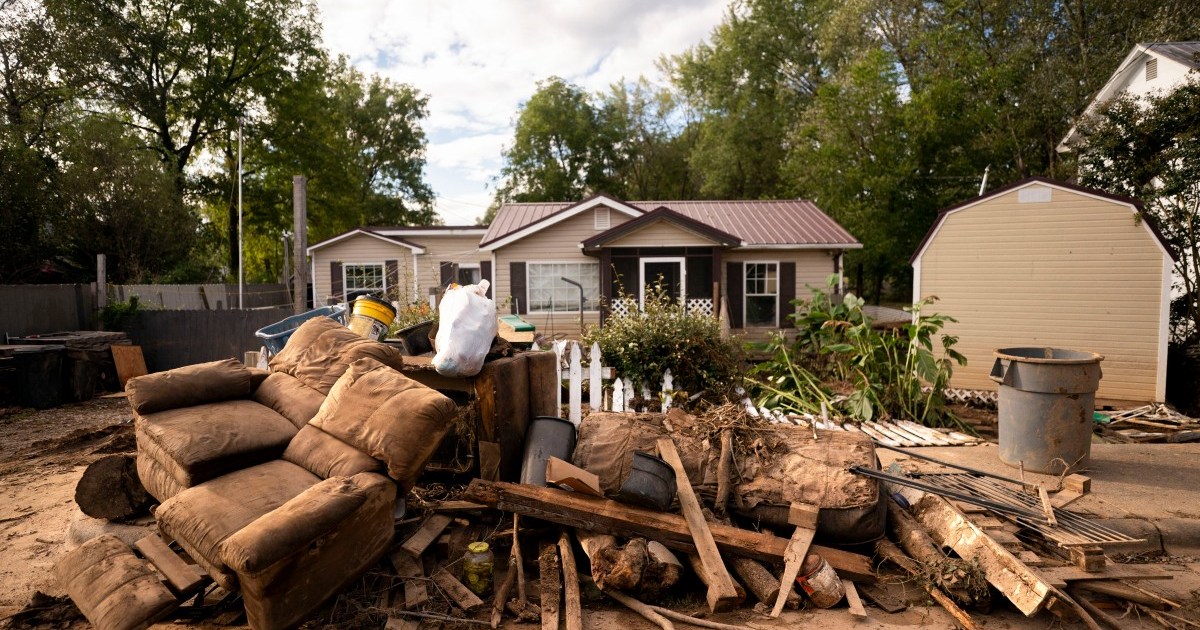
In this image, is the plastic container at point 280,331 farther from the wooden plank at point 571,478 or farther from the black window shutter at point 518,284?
the black window shutter at point 518,284

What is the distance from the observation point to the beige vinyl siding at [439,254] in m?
20.3

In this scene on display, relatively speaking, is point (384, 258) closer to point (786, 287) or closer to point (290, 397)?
point (786, 287)

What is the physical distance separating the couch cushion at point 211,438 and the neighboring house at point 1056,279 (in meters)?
8.54

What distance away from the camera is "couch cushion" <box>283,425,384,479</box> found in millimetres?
3385

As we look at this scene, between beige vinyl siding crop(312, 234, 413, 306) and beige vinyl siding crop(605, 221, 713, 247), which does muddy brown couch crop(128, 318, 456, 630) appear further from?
beige vinyl siding crop(312, 234, 413, 306)

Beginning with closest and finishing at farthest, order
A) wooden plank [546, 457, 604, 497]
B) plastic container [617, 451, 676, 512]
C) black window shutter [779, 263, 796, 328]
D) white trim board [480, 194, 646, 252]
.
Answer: plastic container [617, 451, 676, 512]
wooden plank [546, 457, 604, 497]
white trim board [480, 194, 646, 252]
black window shutter [779, 263, 796, 328]

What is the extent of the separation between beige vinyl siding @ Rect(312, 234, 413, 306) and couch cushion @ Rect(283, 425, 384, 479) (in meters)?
16.7

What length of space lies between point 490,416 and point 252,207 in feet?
88.1

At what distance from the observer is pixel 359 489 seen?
3.14 metres

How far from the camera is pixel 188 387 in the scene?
3744mm

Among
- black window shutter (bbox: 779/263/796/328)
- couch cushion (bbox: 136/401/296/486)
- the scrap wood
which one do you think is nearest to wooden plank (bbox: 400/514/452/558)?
couch cushion (bbox: 136/401/296/486)

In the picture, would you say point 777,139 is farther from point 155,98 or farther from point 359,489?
point 359,489

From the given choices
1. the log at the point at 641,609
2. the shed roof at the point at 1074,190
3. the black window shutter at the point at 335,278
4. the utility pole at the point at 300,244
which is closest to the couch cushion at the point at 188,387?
the log at the point at 641,609

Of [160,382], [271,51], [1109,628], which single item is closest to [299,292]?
[160,382]
